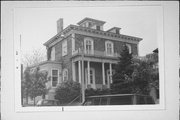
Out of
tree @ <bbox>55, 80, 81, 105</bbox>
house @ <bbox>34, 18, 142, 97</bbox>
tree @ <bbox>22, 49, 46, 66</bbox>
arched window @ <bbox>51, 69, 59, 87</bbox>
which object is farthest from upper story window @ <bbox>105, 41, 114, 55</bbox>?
tree @ <bbox>22, 49, 46, 66</bbox>

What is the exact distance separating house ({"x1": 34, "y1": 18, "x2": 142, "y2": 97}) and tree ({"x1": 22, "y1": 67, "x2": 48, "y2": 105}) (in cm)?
13

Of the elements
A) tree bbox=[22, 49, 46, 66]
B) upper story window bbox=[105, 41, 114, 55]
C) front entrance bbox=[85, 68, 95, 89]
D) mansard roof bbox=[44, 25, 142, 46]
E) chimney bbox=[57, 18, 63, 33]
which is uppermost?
chimney bbox=[57, 18, 63, 33]

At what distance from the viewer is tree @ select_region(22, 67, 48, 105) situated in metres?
4.32

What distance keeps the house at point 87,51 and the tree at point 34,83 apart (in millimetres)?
129

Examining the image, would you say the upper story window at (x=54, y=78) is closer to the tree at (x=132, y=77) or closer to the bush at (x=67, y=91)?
the bush at (x=67, y=91)

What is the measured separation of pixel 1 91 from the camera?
4.31 m

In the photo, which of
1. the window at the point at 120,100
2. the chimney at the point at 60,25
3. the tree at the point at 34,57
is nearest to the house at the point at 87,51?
the chimney at the point at 60,25

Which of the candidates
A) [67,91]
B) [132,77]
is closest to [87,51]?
[67,91]

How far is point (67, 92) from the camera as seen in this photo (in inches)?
170

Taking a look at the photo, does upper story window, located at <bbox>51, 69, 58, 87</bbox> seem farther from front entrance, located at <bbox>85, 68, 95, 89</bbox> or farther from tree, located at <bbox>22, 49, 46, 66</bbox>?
front entrance, located at <bbox>85, 68, 95, 89</bbox>

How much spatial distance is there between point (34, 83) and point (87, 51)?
1095 millimetres

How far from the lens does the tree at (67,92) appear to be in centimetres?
432

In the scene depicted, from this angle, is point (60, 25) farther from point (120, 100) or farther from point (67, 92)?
point (120, 100)

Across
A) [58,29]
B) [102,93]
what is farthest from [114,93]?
[58,29]
